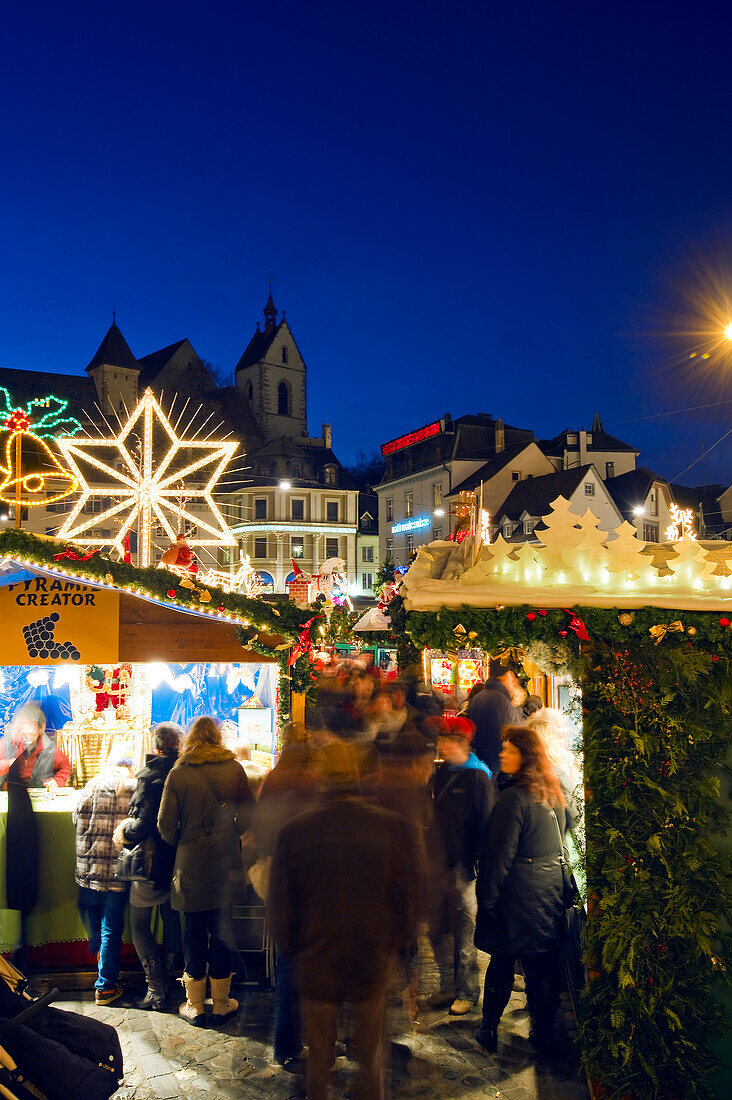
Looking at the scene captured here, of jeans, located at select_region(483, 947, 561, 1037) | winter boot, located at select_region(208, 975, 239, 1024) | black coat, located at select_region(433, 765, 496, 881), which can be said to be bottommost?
winter boot, located at select_region(208, 975, 239, 1024)

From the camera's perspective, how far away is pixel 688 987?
4043 millimetres

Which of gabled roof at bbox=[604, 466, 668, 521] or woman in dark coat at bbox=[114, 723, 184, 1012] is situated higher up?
gabled roof at bbox=[604, 466, 668, 521]

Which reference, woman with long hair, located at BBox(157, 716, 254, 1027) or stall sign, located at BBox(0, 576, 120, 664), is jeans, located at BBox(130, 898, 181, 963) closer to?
woman with long hair, located at BBox(157, 716, 254, 1027)

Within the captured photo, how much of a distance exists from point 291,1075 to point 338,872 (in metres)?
1.86

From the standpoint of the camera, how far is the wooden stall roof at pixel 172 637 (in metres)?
6.43

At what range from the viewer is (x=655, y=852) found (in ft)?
13.2

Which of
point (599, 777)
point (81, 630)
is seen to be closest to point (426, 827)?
point (599, 777)

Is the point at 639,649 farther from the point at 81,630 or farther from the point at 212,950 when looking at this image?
the point at 81,630

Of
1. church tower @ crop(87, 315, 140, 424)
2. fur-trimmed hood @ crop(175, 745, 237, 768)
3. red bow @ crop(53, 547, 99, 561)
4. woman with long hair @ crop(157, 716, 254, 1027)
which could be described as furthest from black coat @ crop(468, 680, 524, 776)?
church tower @ crop(87, 315, 140, 424)

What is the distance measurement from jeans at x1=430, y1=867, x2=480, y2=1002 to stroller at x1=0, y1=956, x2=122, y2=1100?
7.45 feet

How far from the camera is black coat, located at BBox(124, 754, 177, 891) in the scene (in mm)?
5227

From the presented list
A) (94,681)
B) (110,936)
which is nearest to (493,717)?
(110,936)

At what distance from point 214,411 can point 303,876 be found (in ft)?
193

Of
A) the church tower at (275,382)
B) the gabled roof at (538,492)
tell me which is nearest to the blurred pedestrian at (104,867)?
the gabled roof at (538,492)
